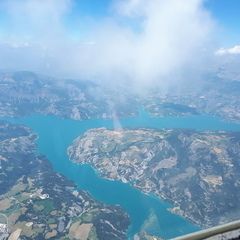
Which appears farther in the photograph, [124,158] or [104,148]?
[104,148]

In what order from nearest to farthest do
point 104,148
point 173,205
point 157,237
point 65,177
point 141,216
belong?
point 157,237 → point 141,216 → point 173,205 → point 65,177 → point 104,148

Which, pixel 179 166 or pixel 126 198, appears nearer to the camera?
pixel 126 198

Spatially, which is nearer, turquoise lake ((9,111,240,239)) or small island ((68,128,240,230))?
turquoise lake ((9,111,240,239))

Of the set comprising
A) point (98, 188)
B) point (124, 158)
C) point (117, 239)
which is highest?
point (124, 158)

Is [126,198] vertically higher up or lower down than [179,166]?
lower down

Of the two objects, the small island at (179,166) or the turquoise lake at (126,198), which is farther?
the small island at (179,166)

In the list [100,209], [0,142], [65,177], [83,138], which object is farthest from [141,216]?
[0,142]

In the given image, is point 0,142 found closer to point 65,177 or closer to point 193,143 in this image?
point 65,177

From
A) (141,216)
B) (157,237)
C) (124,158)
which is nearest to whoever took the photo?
(157,237)

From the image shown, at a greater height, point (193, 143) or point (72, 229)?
point (193, 143)

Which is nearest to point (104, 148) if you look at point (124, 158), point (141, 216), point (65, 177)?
point (124, 158)
